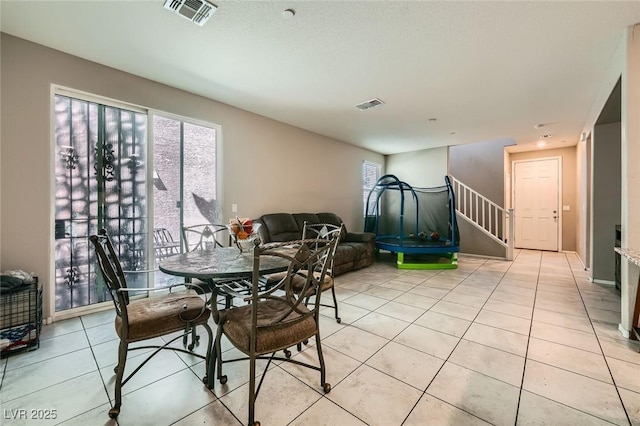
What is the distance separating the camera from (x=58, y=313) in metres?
2.62

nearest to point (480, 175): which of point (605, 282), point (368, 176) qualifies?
point (368, 176)

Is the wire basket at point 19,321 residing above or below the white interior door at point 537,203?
below

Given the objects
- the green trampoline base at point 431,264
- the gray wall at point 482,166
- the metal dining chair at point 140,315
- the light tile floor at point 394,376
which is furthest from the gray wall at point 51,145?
the gray wall at point 482,166

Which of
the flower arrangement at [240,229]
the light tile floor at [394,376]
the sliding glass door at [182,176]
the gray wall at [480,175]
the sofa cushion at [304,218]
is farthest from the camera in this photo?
the gray wall at [480,175]

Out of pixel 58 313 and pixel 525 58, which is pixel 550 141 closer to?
pixel 525 58

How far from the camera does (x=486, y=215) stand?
6438mm

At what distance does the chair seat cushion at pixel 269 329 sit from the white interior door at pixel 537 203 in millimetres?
7769

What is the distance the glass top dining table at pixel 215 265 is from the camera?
5.11 feet

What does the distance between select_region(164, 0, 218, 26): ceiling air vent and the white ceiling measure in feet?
0.19

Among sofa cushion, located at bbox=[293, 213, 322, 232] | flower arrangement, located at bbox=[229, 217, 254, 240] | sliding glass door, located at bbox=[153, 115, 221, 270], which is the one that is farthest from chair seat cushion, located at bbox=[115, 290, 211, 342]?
sofa cushion, located at bbox=[293, 213, 322, 232]

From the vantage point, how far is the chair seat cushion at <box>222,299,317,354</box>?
1.42 metres

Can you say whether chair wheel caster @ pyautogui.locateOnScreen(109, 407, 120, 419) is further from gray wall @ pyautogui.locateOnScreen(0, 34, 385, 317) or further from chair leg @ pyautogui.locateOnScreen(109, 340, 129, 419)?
gray wall @ pyautogui.locateOnScreen(0, 34, 385, 317)

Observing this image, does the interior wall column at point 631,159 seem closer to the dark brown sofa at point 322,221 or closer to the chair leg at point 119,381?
the dark brown sofa at point 322,221

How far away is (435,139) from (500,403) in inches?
206
